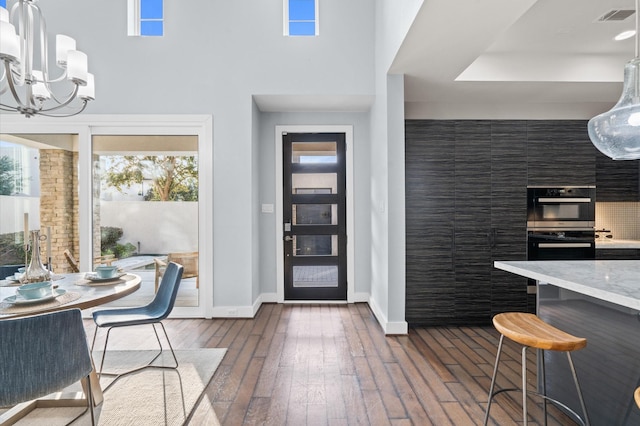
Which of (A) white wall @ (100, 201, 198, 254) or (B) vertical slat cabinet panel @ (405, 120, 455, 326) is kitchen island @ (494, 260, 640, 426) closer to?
(B) vertical slat cabinet panel @ (405, 120, 455, 326)

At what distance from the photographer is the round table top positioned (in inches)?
71.8

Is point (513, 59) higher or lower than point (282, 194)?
higher

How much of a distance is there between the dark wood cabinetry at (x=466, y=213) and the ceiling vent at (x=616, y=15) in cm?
107

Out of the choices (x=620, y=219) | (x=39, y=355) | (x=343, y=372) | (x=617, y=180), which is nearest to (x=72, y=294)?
(x=39, y=355)

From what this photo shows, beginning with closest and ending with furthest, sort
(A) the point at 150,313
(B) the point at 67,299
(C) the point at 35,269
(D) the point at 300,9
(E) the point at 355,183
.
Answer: (B) the point at 67,299 → (C) the point at 35,269 → (A) the point at 150,313 → (D) the point at 300,9 → (E) the point at 355,183

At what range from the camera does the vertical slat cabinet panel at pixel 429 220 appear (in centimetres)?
368

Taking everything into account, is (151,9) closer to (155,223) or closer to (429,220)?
(155,223)

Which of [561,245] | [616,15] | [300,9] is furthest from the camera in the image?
[300,9]

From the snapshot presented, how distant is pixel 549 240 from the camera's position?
369cm

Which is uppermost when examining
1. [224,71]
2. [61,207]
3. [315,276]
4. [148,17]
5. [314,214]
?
[148,17]

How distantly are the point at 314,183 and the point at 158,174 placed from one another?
1.86 m

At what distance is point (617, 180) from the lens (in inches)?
157

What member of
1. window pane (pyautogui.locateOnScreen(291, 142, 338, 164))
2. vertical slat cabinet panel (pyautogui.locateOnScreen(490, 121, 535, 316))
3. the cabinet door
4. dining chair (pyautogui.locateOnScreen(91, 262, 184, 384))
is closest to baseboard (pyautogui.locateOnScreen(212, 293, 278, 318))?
dining chair (pyautogui.locateOnScreen(91, 262, 184, 384))

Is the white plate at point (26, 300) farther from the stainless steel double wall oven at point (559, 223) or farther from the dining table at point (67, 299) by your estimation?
the stainless steel double wall oven at point (559, 223)
